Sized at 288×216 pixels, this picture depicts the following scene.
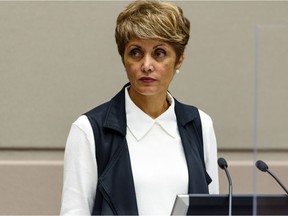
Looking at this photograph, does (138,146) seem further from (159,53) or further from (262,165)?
(262,165)

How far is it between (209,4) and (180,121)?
43.0 inches

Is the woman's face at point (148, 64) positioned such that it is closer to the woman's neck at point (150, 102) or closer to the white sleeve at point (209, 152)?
the woman's neck at point (150, 102)

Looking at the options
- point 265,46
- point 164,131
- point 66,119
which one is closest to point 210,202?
point 265,46

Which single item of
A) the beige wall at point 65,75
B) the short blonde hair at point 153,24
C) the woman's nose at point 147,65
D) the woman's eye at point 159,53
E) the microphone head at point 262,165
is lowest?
the beige wall at point 65,75

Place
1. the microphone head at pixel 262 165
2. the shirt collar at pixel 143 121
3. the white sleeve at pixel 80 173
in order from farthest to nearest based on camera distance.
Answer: the shirt collar at pixel 143 121 < the white sleeve at pixel 80 173 < the microphone head at pixel 262 165

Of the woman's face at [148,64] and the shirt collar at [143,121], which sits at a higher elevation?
the woman's face at [148,64]

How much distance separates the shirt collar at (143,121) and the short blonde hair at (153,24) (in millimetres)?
140

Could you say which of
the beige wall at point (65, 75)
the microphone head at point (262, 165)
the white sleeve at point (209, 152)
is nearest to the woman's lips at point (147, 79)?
the white sleeve at point (209, 152)

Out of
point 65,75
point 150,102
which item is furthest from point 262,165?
point 65,75

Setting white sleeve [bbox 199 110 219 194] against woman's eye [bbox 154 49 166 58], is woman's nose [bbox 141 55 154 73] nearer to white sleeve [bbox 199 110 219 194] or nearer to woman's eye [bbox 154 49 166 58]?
woman's eye [bbox 154 49 166 58]

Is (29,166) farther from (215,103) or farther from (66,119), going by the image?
(215,103)

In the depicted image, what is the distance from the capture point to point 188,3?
8.59ft

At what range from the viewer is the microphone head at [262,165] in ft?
3.19

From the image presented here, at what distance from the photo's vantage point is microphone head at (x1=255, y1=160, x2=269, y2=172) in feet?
3.19
